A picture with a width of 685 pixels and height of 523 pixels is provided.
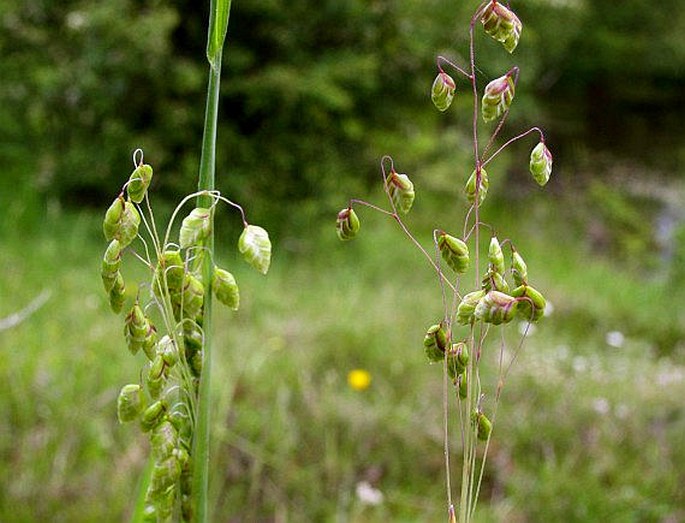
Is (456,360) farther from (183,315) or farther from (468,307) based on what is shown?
(183,315)

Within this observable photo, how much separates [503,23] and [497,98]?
5 centimetres

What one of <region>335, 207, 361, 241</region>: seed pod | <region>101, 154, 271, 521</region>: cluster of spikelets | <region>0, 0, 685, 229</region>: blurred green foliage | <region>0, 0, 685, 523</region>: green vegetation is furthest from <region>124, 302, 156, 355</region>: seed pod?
<region>0, 0, 685, 229</region>: blurred green foliage

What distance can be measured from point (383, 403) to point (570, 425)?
0.55 metres

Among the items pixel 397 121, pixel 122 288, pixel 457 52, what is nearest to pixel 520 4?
pixel 457 52

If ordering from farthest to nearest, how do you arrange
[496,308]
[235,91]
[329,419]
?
[235,91] < [329,419] < [496,308]

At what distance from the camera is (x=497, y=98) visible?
545 millimetres

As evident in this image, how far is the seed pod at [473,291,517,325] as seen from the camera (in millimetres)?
483

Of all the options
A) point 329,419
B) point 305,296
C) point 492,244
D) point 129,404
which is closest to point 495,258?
point 492,244

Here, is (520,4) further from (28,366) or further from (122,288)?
(122,288)

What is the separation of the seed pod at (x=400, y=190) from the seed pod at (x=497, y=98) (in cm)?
6

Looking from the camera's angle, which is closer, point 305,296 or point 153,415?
point 153,415

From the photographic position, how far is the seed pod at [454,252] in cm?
56

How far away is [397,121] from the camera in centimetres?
502

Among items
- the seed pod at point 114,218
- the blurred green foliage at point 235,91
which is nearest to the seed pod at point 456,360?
the seed pod at point 114,218
